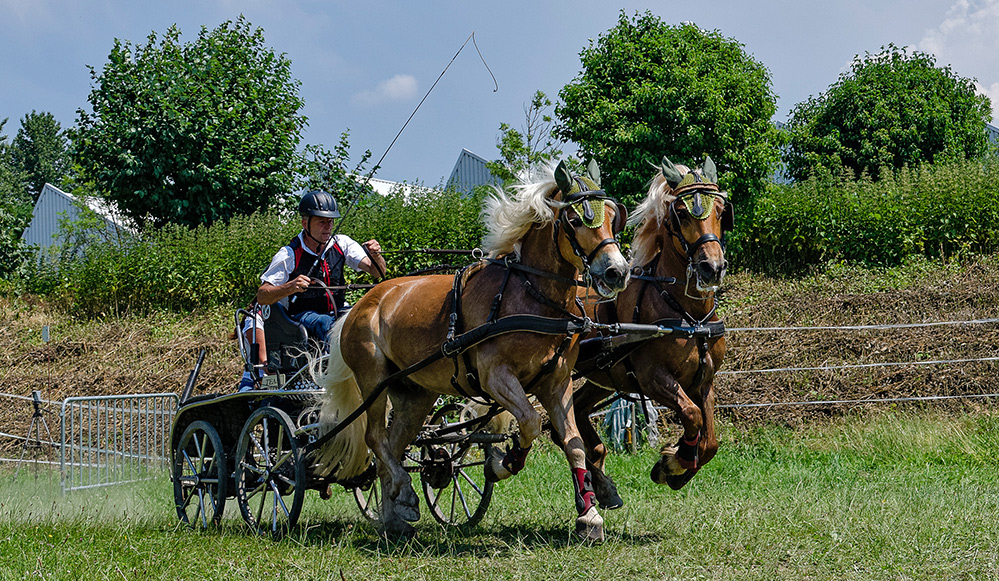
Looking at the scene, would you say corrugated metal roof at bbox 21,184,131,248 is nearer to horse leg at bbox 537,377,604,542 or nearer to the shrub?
the shrub

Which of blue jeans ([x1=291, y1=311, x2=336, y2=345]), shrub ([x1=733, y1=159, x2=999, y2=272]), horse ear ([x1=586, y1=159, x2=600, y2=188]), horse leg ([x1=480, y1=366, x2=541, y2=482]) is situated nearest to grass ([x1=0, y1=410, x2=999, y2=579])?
horse leg ([x1=480, y1=366, x2=541, y2=482])

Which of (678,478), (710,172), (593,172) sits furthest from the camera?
(710,172)

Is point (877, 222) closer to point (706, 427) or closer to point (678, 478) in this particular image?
point (706, 427)

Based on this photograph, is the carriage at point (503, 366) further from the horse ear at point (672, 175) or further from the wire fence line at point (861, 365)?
→ the wire fence line at point (861, 365)

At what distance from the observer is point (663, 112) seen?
13953mm

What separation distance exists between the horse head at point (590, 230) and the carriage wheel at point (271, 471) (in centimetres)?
199

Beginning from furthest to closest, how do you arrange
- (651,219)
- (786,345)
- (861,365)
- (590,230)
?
(786,345), (861,365), (651,219), (590,230)

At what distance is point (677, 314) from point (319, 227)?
2.39 meters

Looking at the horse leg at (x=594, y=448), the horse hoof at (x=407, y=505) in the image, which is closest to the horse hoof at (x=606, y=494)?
the horse leg at (x=594, y=448)

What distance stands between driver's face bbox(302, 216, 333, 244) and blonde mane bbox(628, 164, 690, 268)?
1.97 m

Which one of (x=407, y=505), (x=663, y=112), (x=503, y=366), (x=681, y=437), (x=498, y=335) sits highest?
(x=663, y=112)

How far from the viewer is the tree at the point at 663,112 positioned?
13805 mm

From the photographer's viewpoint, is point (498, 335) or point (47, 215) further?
point (47, 215)

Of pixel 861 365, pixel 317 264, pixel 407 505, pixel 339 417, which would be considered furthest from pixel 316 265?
pixel 861 365
